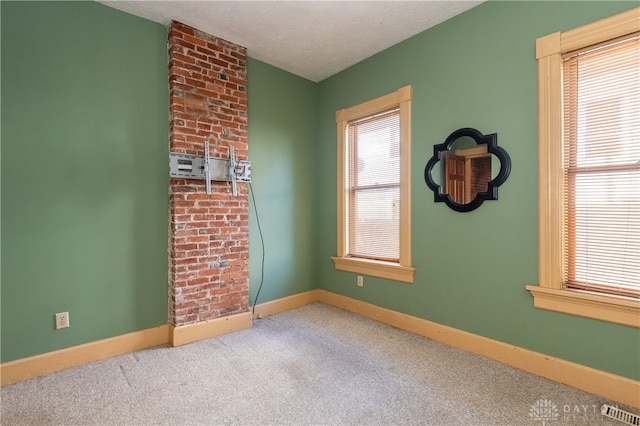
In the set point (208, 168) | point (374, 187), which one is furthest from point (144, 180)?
point (374, 187)

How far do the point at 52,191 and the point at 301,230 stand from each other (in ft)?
8.17

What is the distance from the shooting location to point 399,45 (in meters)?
3.10

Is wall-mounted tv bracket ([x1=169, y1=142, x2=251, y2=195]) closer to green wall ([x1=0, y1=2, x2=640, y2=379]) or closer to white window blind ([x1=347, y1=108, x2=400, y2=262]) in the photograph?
green wall ([x1=0, y1=2, x2=640, y2=379])

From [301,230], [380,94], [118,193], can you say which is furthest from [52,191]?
[380,94]

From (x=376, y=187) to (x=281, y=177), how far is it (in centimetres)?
118

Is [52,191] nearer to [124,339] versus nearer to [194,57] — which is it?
[124,339]

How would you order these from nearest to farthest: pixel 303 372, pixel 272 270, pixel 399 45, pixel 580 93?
pixel 580 93 < pixel 303 372 < pixel 399 45 < pixel 272 270

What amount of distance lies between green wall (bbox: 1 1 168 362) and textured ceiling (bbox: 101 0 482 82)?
0.39 meters

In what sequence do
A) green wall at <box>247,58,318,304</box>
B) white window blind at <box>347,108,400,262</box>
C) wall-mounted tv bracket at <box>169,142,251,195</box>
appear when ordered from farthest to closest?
green wall at <box>247,58,318,304</box> < white window blind at <box>347,108,400,262</box> < wall-mounted tv bracket at <box>169,142,251,195</box>

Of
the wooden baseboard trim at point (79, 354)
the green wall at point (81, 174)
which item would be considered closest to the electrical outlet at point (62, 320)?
the green wall at point (81, 174)

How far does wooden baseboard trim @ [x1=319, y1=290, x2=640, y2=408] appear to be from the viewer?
1894 millimetres

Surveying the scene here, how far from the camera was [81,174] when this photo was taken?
2.43 m

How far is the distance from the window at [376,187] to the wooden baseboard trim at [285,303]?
586 millimetres

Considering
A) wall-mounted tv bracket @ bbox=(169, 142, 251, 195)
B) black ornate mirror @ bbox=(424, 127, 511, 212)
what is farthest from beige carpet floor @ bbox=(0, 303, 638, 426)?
wall-mounted tv bracket @ bbox=(169, 142, 251, 195)
